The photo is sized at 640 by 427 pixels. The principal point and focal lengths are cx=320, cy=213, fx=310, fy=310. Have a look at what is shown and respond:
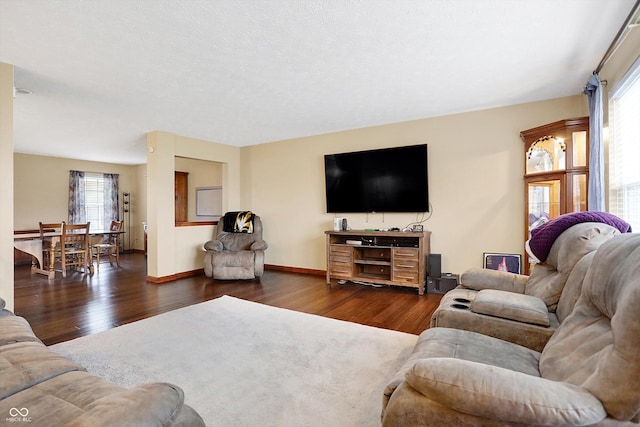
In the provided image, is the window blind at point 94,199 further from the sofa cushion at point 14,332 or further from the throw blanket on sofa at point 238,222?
the sofa cushion at point 14,332

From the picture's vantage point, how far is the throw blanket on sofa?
5.68 metres

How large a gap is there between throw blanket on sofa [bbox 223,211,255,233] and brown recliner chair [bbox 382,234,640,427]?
4779mm

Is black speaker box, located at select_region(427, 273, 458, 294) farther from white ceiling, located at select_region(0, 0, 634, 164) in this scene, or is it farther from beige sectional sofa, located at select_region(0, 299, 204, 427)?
beige sectional sofa, located at select_region(0, 299, 204, 427)

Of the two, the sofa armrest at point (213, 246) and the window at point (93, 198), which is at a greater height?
the window at point (93, 198)

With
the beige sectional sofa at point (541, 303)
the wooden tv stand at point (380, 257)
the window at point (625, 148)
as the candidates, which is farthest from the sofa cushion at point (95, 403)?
A: the wooden tv stand at point (380, 257)

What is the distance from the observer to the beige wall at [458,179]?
156 inches

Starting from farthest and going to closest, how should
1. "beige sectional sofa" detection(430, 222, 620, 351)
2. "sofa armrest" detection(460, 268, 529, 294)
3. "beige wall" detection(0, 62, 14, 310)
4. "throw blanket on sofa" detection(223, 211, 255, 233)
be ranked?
"throw blanket on sofa" detection(223, 211, 255, 233) < "beige wall" detection(0, 62, 14, 310) < "sofa armrest" detection(460, 268, 529, 294) < "beige sectional sofa" detection(430, 222, 620, 351)

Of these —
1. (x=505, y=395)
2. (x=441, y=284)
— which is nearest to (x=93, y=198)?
(x=441, y=284)

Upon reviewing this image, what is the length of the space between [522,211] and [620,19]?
225 cm

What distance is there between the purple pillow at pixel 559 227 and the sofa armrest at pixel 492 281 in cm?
25

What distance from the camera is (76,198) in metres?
7.73

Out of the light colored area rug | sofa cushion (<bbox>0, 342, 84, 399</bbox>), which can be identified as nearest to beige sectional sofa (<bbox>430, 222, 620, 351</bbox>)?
the light colored area rug

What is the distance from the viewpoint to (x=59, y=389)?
3.70 feet

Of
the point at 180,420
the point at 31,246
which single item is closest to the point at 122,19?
the point at 180,420
